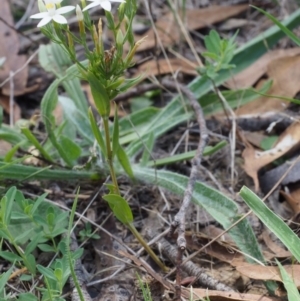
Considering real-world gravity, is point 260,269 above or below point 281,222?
below

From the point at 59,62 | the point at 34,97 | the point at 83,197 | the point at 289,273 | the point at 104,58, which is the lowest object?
the point at 289,273

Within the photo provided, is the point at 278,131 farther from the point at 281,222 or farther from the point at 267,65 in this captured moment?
the point at 281,222

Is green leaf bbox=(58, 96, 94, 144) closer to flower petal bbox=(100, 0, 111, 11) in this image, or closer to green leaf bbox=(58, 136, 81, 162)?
green leaf bbox=(58, 136, 81, 162)

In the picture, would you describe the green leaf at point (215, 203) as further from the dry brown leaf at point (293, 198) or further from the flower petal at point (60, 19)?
the flower petal at point (60, 19)

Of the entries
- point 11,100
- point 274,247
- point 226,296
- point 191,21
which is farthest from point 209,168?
point 191,21

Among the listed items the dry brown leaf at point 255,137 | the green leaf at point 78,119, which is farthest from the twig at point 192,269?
the dry brown leaf at point 255,137

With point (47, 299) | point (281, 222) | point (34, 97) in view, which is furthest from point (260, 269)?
point (34, 97)

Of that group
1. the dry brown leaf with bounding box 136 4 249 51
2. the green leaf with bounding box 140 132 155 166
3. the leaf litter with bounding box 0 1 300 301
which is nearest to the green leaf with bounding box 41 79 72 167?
the leaf litter with bounding box 0 1 300 301
